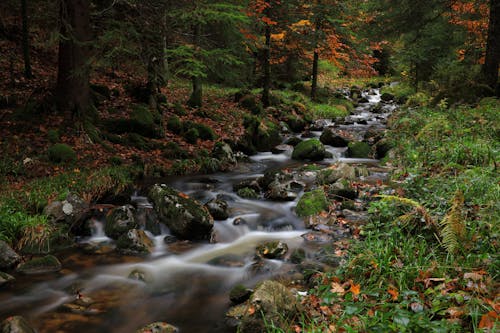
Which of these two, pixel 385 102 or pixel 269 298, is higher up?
pixel 385 102

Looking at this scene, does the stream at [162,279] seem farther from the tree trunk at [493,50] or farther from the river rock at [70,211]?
the tree trunk at [493,50]

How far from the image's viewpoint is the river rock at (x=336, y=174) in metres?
9.59

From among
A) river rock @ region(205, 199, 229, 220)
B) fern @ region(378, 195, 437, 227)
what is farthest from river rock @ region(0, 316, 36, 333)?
fern @ region(378, 195, 437, 227)

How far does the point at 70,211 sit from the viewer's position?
734 cm

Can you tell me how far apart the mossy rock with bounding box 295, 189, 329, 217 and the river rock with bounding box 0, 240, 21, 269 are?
5.42 m

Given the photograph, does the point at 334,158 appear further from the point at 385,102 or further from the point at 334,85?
the point at 334,85

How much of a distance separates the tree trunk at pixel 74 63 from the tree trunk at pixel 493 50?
12.7 meters

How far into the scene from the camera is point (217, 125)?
1452 centimetres

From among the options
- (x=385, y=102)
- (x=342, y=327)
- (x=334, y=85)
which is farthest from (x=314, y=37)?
(x=342, y=327)

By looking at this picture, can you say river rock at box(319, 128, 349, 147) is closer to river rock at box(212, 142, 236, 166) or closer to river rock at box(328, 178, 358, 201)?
river rock at box(212, 142, 236, 166)

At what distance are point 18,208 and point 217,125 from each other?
855 cm

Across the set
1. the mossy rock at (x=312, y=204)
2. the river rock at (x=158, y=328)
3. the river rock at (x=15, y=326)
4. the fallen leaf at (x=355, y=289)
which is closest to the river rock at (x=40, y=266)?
the river rock at (x=15, y=326)

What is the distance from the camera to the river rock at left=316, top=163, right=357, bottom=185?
9586 millimetres

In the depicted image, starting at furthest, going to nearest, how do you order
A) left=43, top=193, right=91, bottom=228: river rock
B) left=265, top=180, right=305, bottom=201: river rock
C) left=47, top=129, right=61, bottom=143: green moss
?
1. left=47, top=129, right=61, bottom=143: green moss
2. left=265, top=180, right=305, bottom=201: river rock
3. left=43, top=193, right=91, bottom=228: river rock
